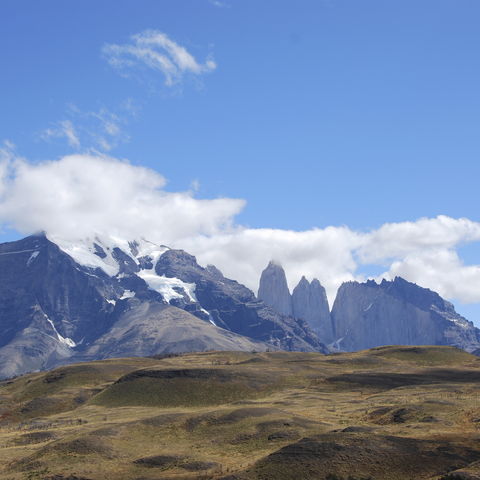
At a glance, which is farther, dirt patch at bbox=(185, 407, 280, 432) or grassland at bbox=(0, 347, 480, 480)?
dirt patch at bbox=(185, 407, 280, 432)

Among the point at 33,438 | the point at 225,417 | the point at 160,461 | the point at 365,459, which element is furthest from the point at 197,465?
the point at 33,438

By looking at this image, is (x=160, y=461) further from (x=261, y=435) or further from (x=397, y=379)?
(x=397, y=379)

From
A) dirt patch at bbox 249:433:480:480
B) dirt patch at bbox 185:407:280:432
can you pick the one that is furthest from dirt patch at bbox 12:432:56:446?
dirt patch at bbox 249:433:480:480

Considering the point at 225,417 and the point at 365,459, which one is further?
the point at 225,417

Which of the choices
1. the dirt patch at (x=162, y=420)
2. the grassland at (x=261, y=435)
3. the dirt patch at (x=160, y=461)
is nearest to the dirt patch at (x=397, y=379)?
the grassland at (x=261, y=435)

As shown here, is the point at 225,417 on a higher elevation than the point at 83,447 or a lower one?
higher

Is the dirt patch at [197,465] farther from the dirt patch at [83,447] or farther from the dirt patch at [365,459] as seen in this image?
the dirt patch at [83,447]

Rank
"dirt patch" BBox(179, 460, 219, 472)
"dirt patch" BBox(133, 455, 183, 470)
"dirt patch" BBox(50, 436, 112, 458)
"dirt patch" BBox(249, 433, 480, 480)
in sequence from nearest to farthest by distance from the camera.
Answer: "dirt patch" BBox(249, 433, 480, 480), "dirt patch" BBox(179, 460, 219, 472), "dirt patch" BBox(133, 455, 183, 470), "dirt patch" BBox(50, 436, 112, 458)

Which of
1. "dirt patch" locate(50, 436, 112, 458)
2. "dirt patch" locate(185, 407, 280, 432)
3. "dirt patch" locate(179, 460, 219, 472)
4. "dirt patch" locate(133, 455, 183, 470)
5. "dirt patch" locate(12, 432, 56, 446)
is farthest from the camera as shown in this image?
"dirt patch" locate(12, 432, 56, 446)

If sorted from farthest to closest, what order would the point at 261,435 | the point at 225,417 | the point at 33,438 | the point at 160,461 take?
1. the point at 33,438
2. the point at 225,417
3. the point at 261,435
4. the point at 160,461

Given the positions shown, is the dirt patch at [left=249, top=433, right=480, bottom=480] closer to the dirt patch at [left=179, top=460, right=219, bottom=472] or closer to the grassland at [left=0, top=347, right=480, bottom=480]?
the grassland at [left=0, top=347, right=480, bottom=480]

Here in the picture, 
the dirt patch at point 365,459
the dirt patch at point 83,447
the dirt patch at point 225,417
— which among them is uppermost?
the dirt patch at point 225,417

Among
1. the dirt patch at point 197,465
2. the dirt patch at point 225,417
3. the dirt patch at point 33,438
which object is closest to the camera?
the dirt patch at point 197,465

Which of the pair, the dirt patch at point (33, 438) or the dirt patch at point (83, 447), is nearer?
the dirt patch at point (83, 447)
